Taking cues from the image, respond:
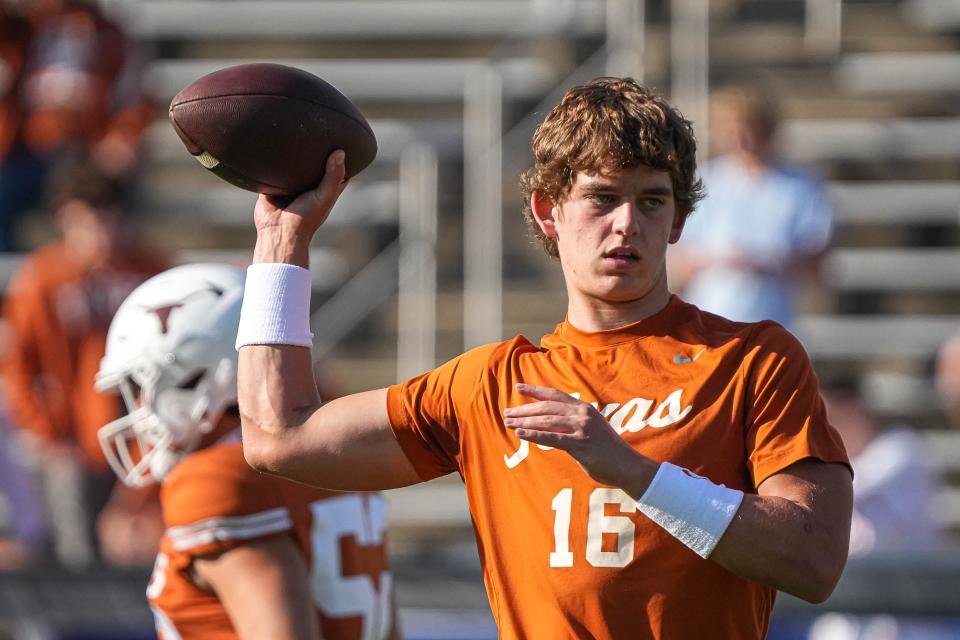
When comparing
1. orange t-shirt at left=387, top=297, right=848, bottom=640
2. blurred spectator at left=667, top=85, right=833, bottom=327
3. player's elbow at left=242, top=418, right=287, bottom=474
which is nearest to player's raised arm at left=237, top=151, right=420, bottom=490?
player's elbow at left=242, top=418, right=287, bottom=474

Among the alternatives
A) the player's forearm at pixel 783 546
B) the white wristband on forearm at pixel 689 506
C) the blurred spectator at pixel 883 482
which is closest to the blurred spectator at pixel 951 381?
the blurred spectator at pixel 883 482

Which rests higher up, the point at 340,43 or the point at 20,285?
the point at 340,43

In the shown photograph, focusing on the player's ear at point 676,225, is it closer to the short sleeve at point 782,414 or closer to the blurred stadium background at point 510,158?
the short sleeve at point 782,414

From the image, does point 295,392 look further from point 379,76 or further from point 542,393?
point 379,76

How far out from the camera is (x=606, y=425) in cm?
235

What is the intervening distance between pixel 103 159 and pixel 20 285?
48.9 inches

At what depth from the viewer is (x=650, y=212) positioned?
2.60 meters

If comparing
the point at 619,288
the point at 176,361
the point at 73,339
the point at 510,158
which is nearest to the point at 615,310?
the point at 619,288

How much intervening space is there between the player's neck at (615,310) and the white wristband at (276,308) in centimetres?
53

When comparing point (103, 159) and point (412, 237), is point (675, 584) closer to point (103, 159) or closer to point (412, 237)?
point (412, 237)

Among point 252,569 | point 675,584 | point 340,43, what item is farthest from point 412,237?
point 675,584

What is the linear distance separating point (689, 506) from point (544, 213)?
Answer: 68cm

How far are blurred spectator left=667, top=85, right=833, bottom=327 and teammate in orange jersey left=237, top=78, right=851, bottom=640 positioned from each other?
348cm

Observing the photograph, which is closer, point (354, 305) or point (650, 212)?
point (650, 212)
